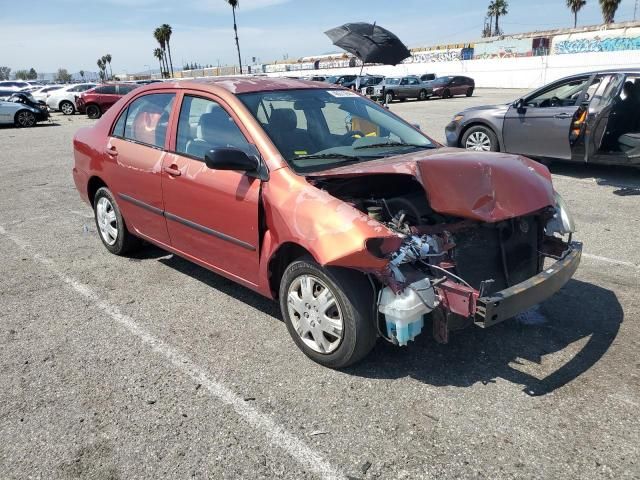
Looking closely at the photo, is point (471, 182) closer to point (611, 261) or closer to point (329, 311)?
point (329, 311)

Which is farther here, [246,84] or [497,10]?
[497,10]

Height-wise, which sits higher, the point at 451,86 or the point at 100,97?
the point at 100,97

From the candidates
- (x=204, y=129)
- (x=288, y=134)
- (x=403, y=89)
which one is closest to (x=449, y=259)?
(x=288, y=134)

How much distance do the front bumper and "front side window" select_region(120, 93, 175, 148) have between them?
115 inches

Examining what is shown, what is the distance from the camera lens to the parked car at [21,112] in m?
22.2

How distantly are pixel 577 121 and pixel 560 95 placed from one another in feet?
2.84

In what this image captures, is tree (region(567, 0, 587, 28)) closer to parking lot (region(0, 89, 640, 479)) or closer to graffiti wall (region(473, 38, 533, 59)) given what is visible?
graffiti wall (region(473, 38, 533, 59))

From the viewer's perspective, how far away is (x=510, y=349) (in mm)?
3490

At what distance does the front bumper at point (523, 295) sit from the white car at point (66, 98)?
97.3 ft

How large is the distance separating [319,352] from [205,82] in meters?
2.41

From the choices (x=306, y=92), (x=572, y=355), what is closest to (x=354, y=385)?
(x=572, y=355)

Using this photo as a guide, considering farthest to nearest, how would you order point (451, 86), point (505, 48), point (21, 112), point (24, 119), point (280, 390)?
point (505, 48) < point (451, 86) < point (24, 119) < point (21, 112) < point (280, 390)

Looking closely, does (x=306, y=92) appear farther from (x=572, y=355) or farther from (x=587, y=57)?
(x=587, y=57)

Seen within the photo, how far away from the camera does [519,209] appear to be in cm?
323
